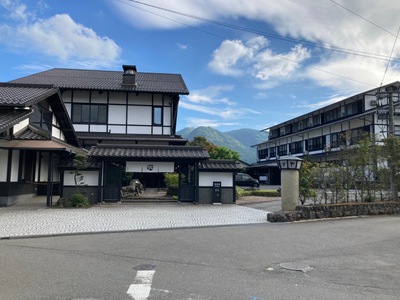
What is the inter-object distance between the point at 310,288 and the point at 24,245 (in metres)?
6.43

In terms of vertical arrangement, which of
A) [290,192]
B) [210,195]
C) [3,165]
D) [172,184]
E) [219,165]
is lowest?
[210,195]

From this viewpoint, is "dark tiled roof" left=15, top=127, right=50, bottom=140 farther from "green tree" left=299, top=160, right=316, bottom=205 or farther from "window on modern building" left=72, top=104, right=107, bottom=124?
"green tree" left=299, top=160, right=316, bottom=205

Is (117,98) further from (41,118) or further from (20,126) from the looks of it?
(20,126)

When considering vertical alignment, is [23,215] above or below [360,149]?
below

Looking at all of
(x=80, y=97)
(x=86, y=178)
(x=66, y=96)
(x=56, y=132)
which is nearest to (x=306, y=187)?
(x=86, y=178)

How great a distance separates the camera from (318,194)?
1511cm

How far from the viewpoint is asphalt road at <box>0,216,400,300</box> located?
16.0 feet

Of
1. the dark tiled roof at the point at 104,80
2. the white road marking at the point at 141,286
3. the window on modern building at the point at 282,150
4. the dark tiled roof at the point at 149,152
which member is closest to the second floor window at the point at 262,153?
the window on modern building at the point at 282,150

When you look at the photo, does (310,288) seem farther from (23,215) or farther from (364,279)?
(23,215)

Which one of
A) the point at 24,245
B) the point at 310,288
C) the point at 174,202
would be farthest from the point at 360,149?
the point at 24,245

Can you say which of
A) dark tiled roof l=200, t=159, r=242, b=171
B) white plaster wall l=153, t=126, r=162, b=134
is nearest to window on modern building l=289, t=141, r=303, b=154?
white plaster wall l=153, t=126, r=162, b=134

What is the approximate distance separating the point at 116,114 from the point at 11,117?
11.8m

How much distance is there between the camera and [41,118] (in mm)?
17719

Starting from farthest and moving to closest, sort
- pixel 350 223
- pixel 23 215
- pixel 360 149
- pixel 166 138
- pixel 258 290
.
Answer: pixel 166 138 → pixel 360 149 → pixel 23 215 → pixel 350 223 → pixel 258 290
